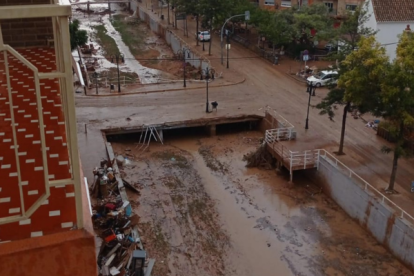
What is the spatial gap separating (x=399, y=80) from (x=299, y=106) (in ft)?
38.3

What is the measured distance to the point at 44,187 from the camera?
5312mm

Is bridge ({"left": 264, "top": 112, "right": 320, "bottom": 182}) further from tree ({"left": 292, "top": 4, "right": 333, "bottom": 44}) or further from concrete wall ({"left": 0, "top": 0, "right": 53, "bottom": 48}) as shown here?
tree ({"left": 292, "top": 4, "right": 333, "bottom": 44})

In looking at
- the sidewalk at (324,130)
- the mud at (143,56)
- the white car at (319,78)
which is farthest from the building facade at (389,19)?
the mud at (143,56)

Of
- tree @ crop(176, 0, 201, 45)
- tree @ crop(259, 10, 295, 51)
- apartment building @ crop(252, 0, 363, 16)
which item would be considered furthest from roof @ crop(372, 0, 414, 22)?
tree @ crop(176, 0, 201, 45)

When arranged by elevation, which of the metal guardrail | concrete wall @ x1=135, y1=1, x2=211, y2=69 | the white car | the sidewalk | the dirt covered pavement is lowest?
the dirt covered pavement

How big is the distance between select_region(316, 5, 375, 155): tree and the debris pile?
30.6 ft

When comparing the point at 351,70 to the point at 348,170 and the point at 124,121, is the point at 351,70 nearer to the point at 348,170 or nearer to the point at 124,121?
the point at 348,170

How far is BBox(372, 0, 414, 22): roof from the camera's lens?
33.8m

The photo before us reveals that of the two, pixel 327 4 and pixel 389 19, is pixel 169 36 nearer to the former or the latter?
pixel 327 4

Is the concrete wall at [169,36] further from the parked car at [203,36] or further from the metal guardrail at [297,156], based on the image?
the metal guardrail at [297,156]

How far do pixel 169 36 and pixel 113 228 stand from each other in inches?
1378

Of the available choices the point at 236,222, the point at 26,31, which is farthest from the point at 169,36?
the point at 26,31

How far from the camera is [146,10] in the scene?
206 ft

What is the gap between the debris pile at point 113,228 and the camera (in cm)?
1330
